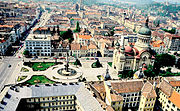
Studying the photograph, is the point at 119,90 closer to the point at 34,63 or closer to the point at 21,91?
the point at 21,91

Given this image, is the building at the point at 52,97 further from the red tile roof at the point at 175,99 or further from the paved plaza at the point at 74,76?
the red tile roof at the point at 175,99

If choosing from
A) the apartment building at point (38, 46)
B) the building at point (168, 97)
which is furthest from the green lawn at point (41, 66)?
the building at point (168, 97)

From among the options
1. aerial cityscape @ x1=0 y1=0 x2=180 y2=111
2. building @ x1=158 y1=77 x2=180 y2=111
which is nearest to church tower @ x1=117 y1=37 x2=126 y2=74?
aerial cityscape @ x1=0 y1=0 x2=180 y2=111

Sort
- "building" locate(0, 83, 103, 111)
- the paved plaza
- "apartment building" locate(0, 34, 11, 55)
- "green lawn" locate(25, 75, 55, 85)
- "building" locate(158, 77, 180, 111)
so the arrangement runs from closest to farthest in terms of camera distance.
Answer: "building" locate(0, 83, 103, 111), "building" locate(158, 77, 180, 111), "green lawn" locate(25, 75, 55, 85), the paved plaza, "apartment building" locate(0, 34, 11, 55)

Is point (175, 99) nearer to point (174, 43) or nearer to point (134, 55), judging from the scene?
point (134, 55)

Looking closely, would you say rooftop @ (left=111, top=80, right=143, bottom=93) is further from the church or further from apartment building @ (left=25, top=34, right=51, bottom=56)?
apartment building @ (left=25, top=34, right=51, bottom=56)

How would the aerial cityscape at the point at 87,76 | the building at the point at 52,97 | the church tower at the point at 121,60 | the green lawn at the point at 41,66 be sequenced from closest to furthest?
the building at the point at 52,97 → the aerial cityscape at the point at 87,76 → the church tower at the point at 121,60 → the green lawn at the point at 41,66
